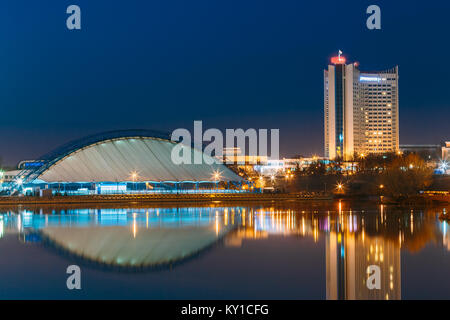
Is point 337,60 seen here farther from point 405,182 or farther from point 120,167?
point 120,167

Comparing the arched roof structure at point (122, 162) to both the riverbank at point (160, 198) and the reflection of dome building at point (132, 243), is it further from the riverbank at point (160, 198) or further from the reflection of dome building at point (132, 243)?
the reflection of dome building at point (132, 243)

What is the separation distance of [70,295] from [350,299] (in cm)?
769

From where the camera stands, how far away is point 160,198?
57406 millimetres

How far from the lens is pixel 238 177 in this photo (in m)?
70.2

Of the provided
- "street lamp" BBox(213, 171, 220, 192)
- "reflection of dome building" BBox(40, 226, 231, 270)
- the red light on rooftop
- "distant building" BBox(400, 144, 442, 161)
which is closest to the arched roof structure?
"street lamp" BBox(213, 171, 220, 192)

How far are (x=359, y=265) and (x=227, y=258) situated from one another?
5027mm

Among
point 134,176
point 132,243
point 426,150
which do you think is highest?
point 426,150

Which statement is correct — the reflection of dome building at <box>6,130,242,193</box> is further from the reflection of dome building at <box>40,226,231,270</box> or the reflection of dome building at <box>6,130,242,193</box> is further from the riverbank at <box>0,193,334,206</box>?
the reflection of dome building at <box>40,226,231,270</box>

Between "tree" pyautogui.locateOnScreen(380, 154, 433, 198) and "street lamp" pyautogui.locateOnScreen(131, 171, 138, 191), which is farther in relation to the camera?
"street lamp" pyautogui.locateOnScreen(131, 171, 138, 191)

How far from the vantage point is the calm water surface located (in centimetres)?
1564

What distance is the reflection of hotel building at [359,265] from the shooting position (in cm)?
1509

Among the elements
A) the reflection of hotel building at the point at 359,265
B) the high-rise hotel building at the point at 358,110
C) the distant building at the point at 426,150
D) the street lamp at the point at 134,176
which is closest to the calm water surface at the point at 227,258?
the reflection of hotel building at the point at 359,265

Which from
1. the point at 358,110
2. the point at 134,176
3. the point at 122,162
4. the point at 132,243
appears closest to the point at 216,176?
the point at 134,176
